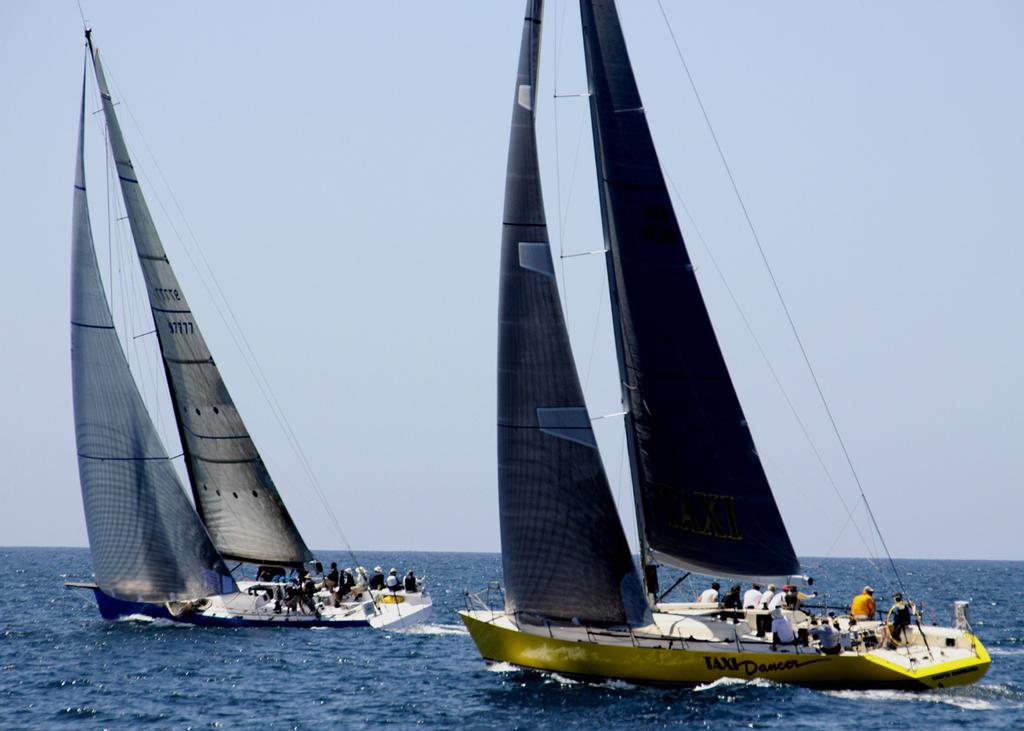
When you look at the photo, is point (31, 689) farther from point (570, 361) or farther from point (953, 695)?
point (953, 695)

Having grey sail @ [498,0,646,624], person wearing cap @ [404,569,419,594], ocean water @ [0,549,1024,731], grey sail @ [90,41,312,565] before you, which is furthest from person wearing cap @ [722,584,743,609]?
grey sail @ [90,41,312,565]

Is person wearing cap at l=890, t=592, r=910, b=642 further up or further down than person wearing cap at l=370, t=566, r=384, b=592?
further down

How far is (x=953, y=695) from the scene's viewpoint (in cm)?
2519

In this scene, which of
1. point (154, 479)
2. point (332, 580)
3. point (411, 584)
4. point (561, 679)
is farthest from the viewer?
point (411, 584)

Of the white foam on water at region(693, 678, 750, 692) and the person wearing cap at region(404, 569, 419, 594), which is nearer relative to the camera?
the white foam on water at region(693, 678, 750, 692)

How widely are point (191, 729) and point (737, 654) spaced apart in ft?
30.1

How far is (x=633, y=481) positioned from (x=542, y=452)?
2.37 metres

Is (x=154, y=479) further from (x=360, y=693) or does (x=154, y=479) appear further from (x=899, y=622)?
(x=899, y=622)

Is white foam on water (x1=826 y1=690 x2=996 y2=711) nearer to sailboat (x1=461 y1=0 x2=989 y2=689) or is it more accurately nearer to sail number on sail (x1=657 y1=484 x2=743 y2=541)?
sailboat (x1=461 y1=0 x2=989 y2=689)

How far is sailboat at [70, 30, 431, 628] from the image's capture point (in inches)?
1460

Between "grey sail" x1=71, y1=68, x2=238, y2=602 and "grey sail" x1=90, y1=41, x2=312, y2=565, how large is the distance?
8.37ft

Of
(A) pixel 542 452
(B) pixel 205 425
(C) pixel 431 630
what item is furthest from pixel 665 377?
(B) pixel 205 425

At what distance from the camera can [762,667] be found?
25266 millimetres

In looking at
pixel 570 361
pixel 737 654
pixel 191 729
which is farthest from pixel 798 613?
pixel 191 729
